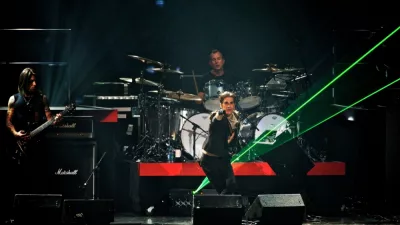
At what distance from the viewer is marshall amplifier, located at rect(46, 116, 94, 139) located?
31.7 ft

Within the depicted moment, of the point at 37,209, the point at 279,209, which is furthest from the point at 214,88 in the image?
the point at 37,209

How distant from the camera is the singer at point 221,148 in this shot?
8.58 metres

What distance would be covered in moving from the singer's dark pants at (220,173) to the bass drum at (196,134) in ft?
7.58

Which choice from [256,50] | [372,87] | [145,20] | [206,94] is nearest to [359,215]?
[372,87]

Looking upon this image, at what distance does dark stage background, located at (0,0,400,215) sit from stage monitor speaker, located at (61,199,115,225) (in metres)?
3.46

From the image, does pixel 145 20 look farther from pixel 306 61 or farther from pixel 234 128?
pixel 234 128

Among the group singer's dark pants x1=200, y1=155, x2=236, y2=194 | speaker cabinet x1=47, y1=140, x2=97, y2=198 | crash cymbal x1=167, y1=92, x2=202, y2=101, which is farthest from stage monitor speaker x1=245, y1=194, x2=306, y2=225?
crash cymbal x1=167, y1=92, x2=202, y2=101

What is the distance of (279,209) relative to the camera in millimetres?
7293

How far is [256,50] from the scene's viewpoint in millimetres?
13383

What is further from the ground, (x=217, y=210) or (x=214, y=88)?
(x=214, y=88)

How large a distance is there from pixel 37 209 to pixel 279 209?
2.92 m

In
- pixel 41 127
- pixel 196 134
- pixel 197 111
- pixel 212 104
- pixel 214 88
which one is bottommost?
pixel 196 134

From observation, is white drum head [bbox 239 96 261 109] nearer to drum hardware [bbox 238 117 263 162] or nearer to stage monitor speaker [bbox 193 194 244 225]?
drum hardware [bbox 238 117 263 162]

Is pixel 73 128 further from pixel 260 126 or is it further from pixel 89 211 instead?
pixel 260 126
